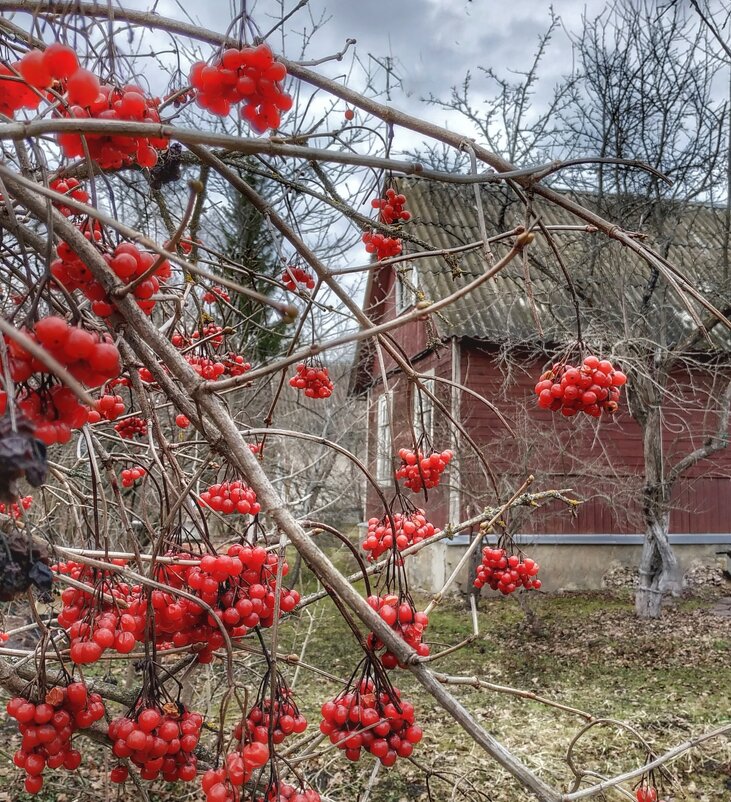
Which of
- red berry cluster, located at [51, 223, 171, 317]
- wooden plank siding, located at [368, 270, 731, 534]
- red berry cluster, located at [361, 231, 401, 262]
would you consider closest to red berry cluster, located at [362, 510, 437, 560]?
red berry cluster, located at [361, 231, 401, 262]

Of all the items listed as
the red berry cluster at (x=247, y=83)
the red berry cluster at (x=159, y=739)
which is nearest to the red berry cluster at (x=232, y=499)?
the red berry cluster at (x=159, y=739)

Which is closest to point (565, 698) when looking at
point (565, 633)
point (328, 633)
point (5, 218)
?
point (565, 633)

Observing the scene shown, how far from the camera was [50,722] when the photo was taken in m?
1.28

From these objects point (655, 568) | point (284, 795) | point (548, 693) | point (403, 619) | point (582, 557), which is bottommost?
point (548, 693)

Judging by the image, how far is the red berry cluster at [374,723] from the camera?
1.29m

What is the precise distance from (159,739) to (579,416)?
8468 millimetres

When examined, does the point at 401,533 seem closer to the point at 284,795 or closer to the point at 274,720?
the point at 274,720

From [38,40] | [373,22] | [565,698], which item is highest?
[373,22]

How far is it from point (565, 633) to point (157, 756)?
7.61m

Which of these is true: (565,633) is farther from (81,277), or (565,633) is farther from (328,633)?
(81,277)

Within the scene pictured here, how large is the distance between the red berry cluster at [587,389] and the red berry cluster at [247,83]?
102 centimetres

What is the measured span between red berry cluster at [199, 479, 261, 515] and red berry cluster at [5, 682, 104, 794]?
2.38 ft

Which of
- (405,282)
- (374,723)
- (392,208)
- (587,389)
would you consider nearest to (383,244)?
(392,208)

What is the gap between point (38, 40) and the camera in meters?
1.50
